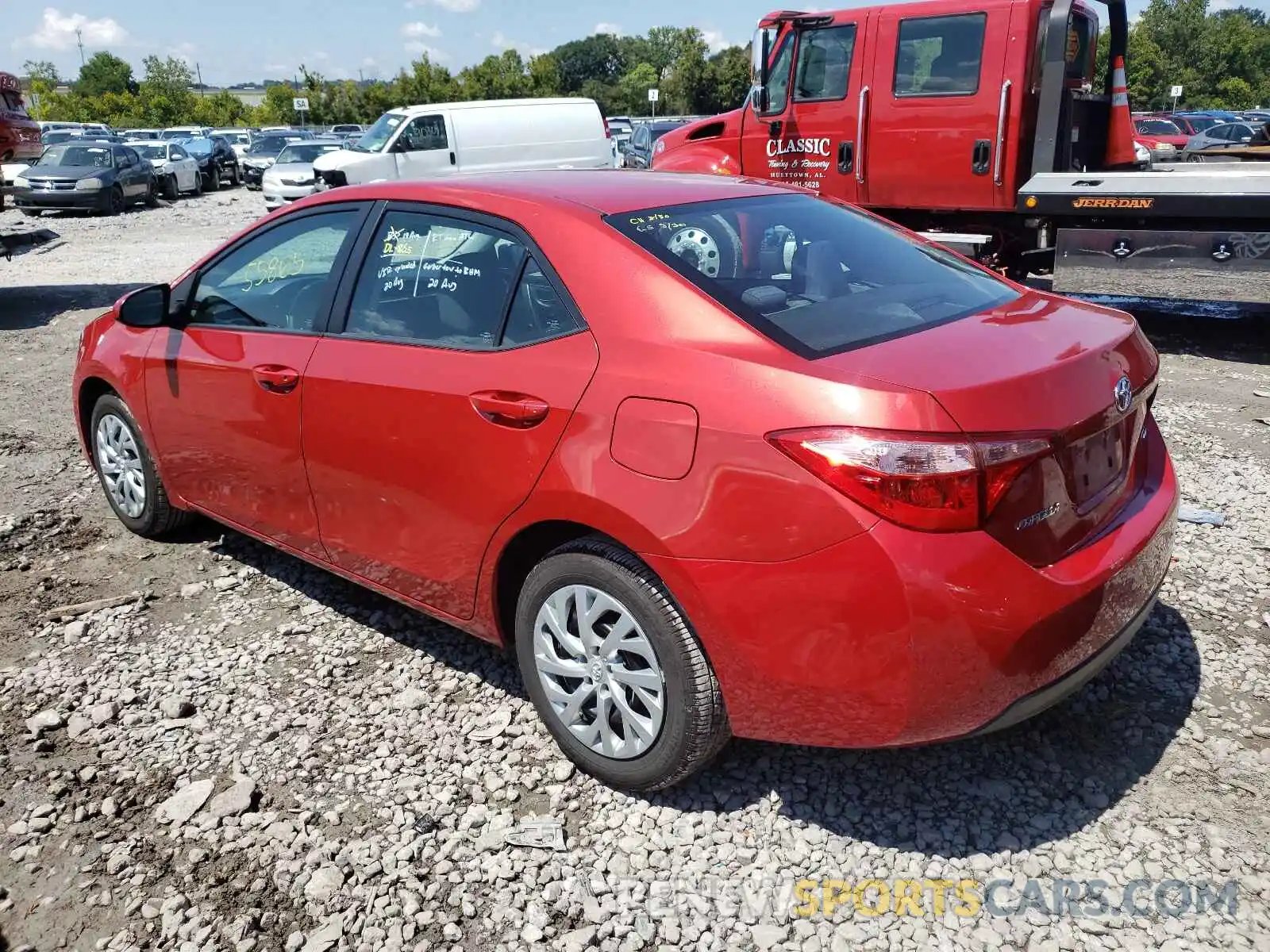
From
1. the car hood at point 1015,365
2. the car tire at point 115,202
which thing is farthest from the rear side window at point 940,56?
the car tire at point 115,202

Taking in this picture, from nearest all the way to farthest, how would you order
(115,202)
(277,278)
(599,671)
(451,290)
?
(599,671) < (451,290) < (277,278) < (115,202)

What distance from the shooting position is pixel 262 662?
3.71 metres

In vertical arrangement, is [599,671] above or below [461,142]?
below

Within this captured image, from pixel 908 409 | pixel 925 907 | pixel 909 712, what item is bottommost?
pixel 925 907

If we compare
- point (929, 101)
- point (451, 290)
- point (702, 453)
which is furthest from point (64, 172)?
point (702, 453)

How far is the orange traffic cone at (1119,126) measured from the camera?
943 centimetres

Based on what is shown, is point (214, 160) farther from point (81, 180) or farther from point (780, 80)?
point (780, 80)

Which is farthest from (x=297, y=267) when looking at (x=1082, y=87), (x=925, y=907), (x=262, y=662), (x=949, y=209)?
(x=1082, y=87)

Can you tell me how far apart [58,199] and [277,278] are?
22580mm

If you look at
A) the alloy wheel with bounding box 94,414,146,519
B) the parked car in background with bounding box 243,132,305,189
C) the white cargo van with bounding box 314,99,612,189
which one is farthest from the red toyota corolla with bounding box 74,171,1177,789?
the parked car in background with bounding box 243,132,305,189

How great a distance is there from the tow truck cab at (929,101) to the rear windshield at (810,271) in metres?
5.78

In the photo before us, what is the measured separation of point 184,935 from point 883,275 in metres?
2.60

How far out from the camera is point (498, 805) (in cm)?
291

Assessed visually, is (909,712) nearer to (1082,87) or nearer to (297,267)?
(297,267)
